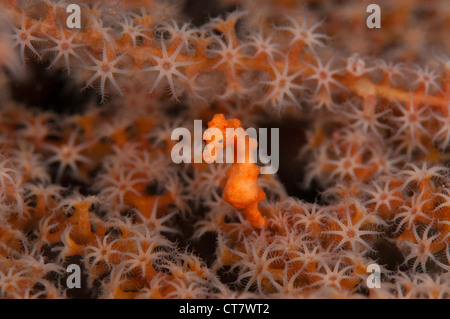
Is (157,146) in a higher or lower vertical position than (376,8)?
lower

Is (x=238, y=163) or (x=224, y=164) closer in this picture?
(x=238, y=163)

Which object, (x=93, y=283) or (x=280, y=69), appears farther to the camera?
(x=280, y=69)

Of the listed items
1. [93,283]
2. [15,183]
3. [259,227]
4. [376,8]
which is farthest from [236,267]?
[376,8]

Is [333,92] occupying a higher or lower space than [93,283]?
higher

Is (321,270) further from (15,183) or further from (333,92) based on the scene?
(15,183)

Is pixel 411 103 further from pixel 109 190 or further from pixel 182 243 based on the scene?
pixel 109 190
